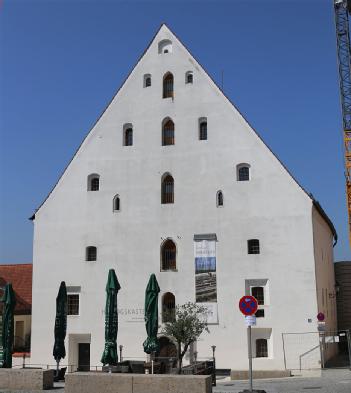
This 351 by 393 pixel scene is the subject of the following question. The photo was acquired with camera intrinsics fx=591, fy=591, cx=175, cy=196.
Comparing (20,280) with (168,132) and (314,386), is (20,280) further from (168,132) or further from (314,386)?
(314,386)

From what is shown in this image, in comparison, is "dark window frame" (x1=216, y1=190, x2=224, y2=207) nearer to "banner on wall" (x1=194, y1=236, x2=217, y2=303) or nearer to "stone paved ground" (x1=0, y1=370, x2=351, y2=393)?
"banner on wall" (x1=194, y1=236, x2=217, y2=303)

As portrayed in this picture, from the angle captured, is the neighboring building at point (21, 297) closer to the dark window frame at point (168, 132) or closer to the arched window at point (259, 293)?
the dark window frame at point (168, 132)

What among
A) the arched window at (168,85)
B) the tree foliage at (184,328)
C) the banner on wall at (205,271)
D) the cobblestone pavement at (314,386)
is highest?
the arched window at (168,85)

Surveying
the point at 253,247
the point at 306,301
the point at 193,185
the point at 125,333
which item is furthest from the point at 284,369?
the point at 193,185

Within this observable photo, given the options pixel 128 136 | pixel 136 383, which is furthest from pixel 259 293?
pixel 136 383

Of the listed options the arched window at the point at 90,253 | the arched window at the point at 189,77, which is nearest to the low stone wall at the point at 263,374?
the arched window at the point at 90,253

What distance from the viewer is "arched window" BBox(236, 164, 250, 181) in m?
31.2

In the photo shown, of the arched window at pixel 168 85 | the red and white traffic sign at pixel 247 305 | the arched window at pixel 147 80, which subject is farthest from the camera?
the arched window at pixel 147 80

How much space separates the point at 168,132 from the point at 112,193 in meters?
4.64

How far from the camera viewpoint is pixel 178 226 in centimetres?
3164

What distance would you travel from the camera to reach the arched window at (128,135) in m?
33.5

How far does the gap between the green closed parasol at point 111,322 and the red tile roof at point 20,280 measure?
62.0 feet

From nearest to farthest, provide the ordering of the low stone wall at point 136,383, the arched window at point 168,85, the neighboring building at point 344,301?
the low stone wall at point 136,383 < the arched window at point 168,85 < the neighboring building at point 344,301

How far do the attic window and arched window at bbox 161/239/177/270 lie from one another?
36.0ft
